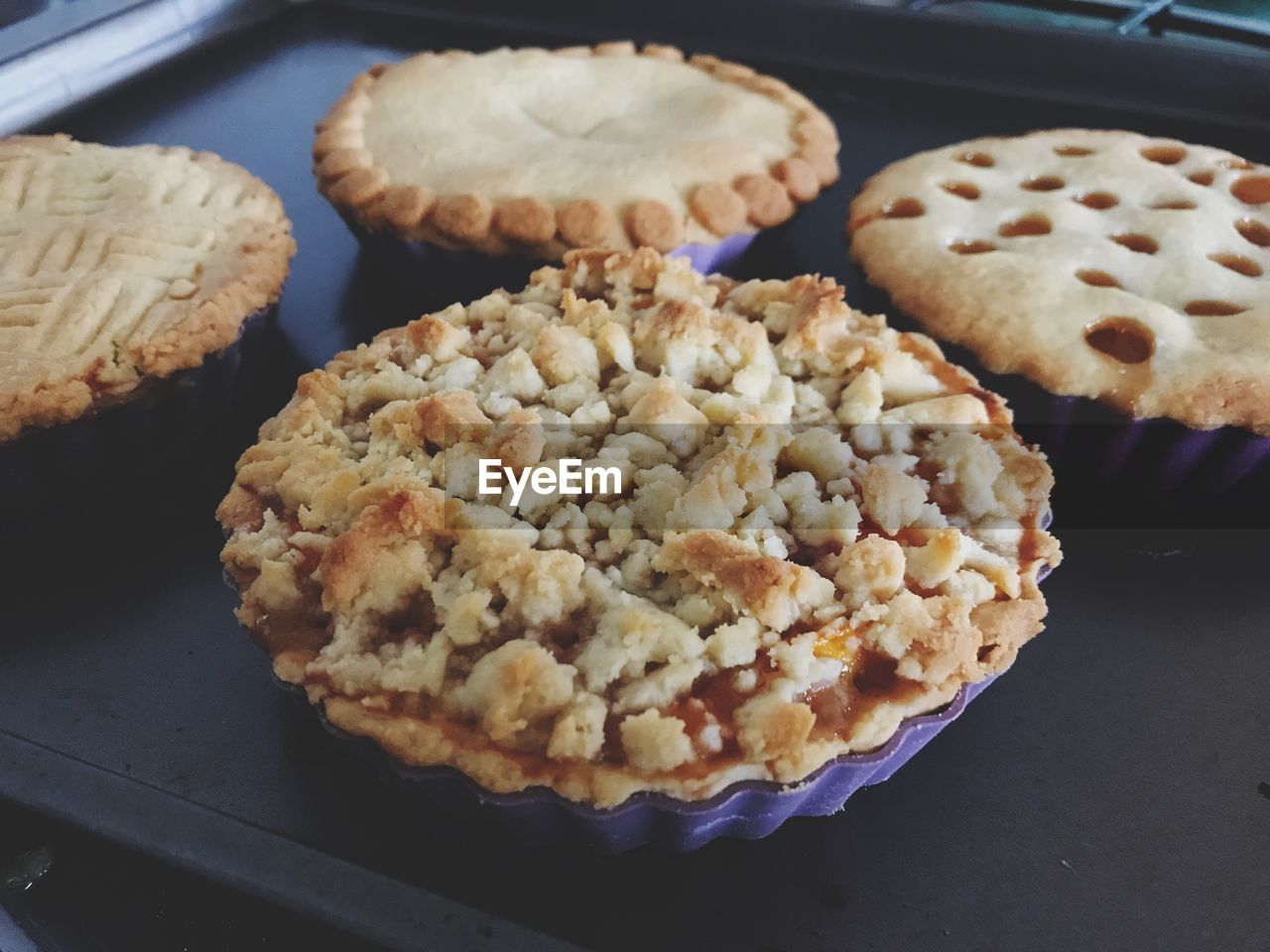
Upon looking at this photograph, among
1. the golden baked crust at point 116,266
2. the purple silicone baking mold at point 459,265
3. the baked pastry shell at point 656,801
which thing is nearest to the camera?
the baked pastry shell at point 656,801

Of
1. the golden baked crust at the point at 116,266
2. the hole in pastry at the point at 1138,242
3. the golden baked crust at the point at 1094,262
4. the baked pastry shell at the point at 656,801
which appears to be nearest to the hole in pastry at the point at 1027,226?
the golden baked crust at the point at 1094,262

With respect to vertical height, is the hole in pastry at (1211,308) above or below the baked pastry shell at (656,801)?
above

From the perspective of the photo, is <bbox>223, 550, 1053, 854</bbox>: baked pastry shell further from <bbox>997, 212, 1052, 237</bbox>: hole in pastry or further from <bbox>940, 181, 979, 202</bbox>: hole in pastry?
<bbox>940, 181, 979, 202</bbox>: hole in pastry

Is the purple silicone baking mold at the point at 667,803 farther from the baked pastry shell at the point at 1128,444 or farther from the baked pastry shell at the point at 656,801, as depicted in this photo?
the baked pastry shell at the point at 1128,444

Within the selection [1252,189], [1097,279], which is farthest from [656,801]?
[1252,189]

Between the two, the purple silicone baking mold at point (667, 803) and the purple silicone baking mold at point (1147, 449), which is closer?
the purple silicone baking mold at point (667, 803)

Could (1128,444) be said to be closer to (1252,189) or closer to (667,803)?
(1252,189)

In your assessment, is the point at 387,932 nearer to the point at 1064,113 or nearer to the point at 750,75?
the point at 750,75
